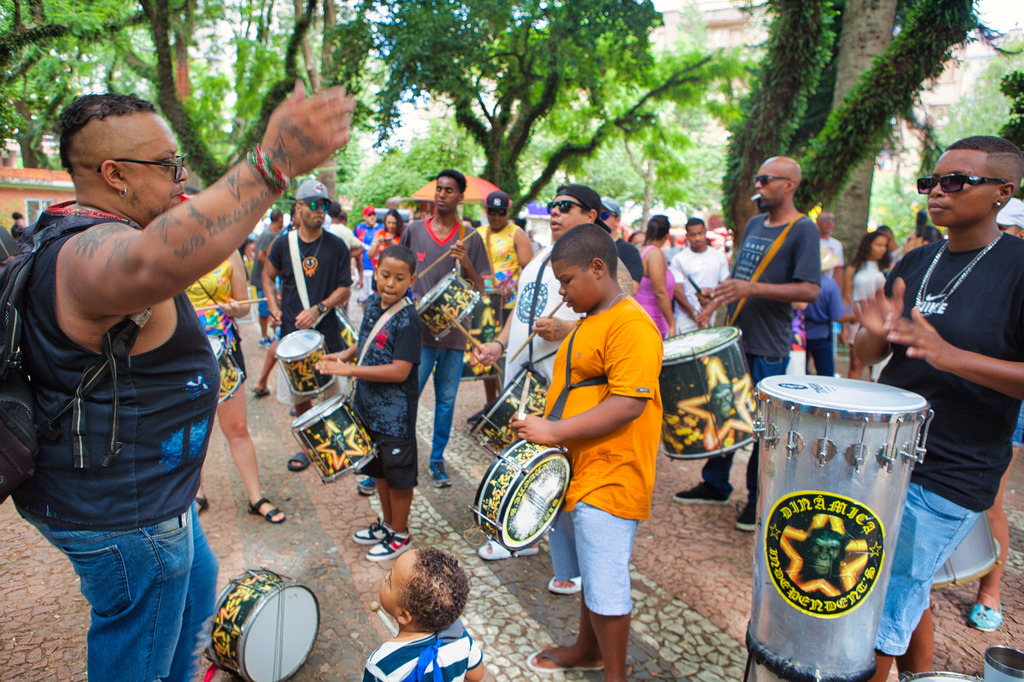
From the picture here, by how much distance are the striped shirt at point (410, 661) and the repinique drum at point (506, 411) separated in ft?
4.90

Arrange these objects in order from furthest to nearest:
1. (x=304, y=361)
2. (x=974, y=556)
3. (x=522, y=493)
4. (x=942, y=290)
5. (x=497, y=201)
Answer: (x=497, y=201) < (x=304, y=361) < (x=974, y=556) < (x=522, y=493) < (x=942, y=290)

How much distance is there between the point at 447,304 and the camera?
4496mm

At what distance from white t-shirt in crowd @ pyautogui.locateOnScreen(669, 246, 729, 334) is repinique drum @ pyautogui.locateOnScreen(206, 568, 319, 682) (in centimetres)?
497

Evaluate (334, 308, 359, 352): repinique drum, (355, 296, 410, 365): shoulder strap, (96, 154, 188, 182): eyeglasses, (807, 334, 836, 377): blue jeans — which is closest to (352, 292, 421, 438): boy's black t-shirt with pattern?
(355, 296, 410, 365): shoulder strap

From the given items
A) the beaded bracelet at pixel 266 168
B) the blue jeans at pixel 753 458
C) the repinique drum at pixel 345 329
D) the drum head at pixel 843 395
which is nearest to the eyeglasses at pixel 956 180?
the drum head at pixel 843 395

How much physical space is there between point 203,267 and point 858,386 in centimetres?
215

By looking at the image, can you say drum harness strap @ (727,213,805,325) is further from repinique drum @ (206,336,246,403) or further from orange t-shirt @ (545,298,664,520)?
repinique drum @ (206,336,246,403)

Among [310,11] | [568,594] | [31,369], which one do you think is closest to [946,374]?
[568,594]

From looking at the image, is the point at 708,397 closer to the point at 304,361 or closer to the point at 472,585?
the point at 472,585

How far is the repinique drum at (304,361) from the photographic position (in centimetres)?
441

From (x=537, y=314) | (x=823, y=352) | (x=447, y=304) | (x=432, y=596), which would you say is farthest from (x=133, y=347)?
(x=823, y=352)

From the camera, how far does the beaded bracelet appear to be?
4.50 feet

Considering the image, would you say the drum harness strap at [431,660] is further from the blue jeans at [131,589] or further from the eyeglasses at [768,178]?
the eyeglasses at [768,178]

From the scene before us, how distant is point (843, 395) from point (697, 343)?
4.78ft
